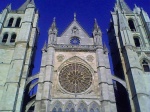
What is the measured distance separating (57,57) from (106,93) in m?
5.95

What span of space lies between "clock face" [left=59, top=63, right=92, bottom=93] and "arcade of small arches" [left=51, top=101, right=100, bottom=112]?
1381mm

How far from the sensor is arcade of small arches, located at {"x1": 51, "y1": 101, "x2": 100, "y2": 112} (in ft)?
59.7

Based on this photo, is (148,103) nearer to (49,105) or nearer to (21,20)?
(49,105)

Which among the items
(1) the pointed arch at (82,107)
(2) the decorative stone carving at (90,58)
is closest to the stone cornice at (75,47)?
(2) the decorative stone carving at (90,58)

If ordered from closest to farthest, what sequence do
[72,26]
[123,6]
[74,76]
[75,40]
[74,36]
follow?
1. [74,76]
2. [75,40]
3. [74,36]
4. [72,26]
5. [123,6]

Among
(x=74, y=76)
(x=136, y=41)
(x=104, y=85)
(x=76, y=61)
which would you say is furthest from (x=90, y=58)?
(x=136, y=41)

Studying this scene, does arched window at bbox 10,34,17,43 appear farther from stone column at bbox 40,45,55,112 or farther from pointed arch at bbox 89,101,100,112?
pointed arch at bbox 89,101,100,112

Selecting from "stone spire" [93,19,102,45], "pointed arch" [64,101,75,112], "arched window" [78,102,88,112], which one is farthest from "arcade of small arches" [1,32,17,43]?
"arched window" [78,102,88,112]

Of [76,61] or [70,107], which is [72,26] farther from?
[70,107]

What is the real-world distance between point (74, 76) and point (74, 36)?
5.58 m

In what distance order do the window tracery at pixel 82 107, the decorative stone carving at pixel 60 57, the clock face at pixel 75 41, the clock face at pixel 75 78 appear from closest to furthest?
the window tracery at pixel 82 107, the clock face at pixel 75 78, the decorative stone carving at pixel 60 57, the clock face at pixel 75 41

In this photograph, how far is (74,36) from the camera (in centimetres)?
2441

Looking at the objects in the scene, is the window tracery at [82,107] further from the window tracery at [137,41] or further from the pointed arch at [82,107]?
the window tracery at [137,41]

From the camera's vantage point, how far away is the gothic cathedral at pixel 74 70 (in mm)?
18578
